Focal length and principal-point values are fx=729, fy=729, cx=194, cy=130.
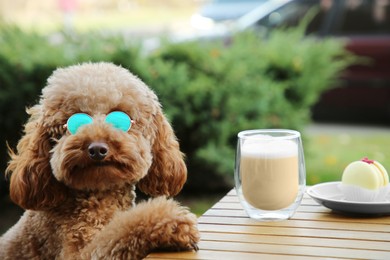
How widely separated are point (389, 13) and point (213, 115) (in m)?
3.95

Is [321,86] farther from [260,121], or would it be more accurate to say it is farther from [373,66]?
[373,66]

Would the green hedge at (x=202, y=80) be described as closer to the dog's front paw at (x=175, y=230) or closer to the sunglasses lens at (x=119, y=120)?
the sunglasses lens at (x=119, y=120)

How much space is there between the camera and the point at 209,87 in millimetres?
4898

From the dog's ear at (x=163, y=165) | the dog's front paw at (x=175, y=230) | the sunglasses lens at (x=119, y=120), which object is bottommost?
the dog's front paw at (x=175, y=230)

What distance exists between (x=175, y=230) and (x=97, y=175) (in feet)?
0.96

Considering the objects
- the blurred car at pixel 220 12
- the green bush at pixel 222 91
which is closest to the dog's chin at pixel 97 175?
the green bush at pixel 222 91

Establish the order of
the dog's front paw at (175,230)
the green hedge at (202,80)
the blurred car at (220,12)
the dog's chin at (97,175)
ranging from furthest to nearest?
1. the blurred car at (220,12)
2. the green hedge at (202,80)
3. the dog's chin at (97,175)
4. the dog's front paw at (175,230)

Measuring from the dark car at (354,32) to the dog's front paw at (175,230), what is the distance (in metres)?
6.40

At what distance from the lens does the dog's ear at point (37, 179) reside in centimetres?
218

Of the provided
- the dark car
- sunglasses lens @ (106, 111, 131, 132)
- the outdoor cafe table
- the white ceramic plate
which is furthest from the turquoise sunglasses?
the dark car

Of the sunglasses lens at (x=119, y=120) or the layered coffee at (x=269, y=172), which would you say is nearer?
the sunglasses lens at (x=119, y=120)

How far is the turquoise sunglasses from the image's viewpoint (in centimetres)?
211

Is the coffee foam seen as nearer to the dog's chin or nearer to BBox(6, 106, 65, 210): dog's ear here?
the dog's chin

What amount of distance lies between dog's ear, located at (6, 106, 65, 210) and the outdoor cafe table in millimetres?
427
